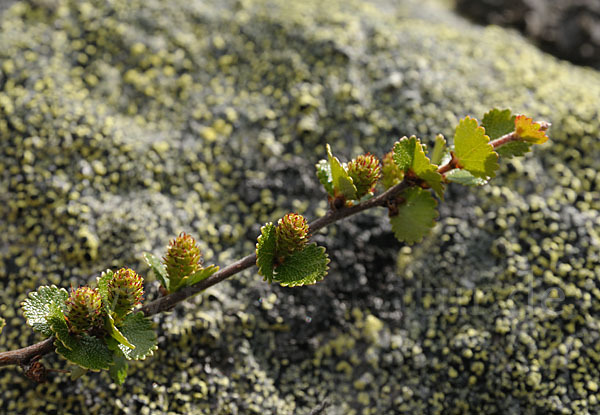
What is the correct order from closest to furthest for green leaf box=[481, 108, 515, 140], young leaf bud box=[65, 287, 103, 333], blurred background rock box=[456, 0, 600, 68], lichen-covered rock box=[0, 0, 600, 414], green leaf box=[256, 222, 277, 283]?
young leaf bud box=[65, 287, 103, 333]
green leaf box=[256, 222, 277, 283]
green leaf box=[481, 108, 515, 140]
lichen-covered rock box=[0, 0, 600, 414]
blurred background rock box=[456, 0, 600, 68]

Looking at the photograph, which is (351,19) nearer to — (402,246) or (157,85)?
(157,85)

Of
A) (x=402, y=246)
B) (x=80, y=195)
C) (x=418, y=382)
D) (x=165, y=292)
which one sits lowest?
(x=418, y=382)

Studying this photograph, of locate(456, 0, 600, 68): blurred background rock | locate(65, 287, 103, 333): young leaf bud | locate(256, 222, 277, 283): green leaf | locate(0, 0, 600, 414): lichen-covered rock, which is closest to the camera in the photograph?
locate(65, 287, 103, 333): young leaf bud

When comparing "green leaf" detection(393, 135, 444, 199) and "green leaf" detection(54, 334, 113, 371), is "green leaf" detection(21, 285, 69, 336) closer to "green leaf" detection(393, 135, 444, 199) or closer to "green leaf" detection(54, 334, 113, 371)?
"green leaf" detection(54, 334, 113, 371)

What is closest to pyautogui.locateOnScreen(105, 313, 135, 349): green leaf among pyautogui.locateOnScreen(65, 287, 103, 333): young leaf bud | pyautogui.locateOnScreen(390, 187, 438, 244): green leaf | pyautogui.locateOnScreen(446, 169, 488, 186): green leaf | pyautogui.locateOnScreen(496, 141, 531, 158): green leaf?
pyautogui.locateOnScreen(65, 287, 103, 333): young leaf bud

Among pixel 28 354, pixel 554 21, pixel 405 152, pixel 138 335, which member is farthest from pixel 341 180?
pixel 554 21

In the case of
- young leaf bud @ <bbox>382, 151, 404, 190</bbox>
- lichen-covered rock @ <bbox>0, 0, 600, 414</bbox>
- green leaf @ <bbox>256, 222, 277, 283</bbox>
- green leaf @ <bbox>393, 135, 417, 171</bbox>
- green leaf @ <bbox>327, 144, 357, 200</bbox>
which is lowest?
lichen-covered rock @ <bbox>0, 0, 600, 414</bbox>

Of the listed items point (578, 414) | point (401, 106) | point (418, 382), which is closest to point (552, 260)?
point (578, 414)
